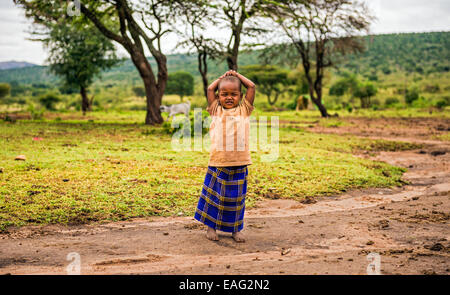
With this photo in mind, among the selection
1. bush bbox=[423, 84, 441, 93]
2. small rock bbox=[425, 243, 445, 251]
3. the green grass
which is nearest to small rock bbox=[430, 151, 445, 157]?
the green grass

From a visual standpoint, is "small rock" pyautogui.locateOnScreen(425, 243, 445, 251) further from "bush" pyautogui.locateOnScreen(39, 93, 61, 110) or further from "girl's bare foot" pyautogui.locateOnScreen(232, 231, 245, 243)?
"bush" pyautogui.locateOnScreen(39, 93, 61, 110)

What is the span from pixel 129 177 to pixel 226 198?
9.63 ft

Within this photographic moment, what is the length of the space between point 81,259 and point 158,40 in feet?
45.8

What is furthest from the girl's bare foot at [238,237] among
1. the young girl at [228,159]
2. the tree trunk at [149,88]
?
the tree trunk at [149,88]

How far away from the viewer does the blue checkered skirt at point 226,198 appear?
3898 millimetres

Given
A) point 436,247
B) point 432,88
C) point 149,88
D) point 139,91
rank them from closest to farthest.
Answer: point 436,247
point 149,88
point 432,88
point 139,91

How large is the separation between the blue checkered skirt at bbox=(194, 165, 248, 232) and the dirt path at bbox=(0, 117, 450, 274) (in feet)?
0.60

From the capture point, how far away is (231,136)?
388 centimetres

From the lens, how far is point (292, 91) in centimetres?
4556

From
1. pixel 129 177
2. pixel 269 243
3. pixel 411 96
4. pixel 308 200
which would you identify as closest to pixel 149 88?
pixel 129 177

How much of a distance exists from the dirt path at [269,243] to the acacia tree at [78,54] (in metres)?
24.8

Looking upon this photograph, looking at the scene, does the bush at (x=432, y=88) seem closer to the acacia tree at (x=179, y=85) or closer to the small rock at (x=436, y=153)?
the acacia tree at (x=179, y=85)

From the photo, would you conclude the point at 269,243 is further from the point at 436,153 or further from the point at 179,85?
the point at 179,85
